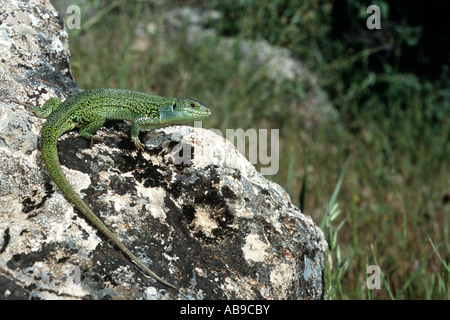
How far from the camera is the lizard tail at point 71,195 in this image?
211cm

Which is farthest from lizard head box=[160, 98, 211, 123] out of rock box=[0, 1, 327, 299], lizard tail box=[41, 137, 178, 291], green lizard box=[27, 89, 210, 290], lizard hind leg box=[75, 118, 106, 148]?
lizard tail box=[41, 137, 178, 291]

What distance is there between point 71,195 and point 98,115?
65cm

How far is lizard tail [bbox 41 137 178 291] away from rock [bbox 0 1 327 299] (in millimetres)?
38

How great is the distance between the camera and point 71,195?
86.2 inches

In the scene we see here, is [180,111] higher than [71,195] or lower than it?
higher

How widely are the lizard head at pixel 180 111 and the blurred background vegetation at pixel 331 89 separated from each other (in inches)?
54.3

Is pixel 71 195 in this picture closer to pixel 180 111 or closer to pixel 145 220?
pixel 145 220

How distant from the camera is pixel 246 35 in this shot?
19.1ft

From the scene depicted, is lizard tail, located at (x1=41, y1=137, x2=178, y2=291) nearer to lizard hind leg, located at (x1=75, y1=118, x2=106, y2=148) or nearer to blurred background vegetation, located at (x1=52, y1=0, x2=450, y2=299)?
lizard hind leg, located at (x1=75, y1=118, x2=106, y2=148)

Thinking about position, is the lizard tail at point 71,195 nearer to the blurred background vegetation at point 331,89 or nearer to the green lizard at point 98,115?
the green lizard at point 98,115

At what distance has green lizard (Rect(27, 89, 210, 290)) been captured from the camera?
2188 millimetres

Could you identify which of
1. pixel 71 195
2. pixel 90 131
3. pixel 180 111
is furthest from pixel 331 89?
pixel 71 195
